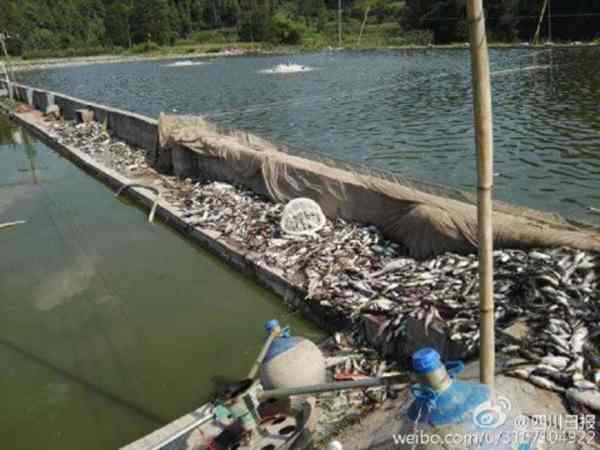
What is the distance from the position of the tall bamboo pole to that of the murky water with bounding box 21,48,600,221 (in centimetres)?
901

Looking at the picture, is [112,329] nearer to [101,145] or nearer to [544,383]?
[544,383]

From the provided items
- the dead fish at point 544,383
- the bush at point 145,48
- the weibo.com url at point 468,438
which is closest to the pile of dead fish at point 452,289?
the dead fish at point 544,383

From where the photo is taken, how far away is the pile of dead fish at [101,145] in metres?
17.2

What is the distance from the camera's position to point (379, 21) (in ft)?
339

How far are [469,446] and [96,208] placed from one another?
13.2m

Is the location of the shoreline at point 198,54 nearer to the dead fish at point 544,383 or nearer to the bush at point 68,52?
the bush at point 68,52

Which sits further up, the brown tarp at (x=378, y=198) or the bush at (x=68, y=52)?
the bush at (x=68, y=52)

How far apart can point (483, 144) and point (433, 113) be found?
72.5 ft

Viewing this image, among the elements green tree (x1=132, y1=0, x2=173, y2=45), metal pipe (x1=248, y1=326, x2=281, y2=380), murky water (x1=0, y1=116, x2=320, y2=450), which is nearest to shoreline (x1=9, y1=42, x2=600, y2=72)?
green tree (x1=132, y1=0, x2=173, y2=45)

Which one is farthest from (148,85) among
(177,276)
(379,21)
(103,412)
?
(379,21)

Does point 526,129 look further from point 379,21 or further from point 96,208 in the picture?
point 379,21

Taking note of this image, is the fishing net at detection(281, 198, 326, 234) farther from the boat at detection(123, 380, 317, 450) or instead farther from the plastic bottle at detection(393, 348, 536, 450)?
the plastic bottle at detection(393, 348, 536, 450)

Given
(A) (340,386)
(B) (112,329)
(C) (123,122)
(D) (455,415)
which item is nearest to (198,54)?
(C) (123,122)

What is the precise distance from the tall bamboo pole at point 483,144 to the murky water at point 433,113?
29.6 feet
